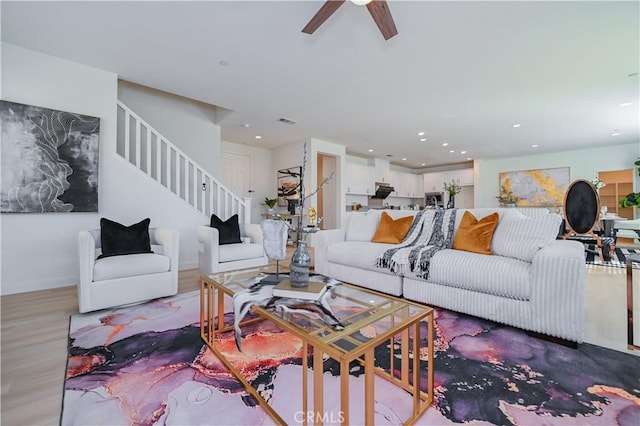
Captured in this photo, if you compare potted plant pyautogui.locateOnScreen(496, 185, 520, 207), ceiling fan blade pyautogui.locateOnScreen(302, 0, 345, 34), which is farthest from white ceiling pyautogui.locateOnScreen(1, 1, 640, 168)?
potted plant pyautogui.locateOnScreen(496, 185, 520, 207)

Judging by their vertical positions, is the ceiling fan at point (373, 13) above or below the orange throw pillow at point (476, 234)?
above

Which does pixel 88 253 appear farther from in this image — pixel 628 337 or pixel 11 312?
pixel 628 337

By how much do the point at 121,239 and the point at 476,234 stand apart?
3.37 metres

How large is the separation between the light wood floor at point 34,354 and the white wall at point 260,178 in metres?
4.35

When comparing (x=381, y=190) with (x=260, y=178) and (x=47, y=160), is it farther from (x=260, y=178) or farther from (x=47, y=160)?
(x=47, y=160)

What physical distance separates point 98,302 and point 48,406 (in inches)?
47.6

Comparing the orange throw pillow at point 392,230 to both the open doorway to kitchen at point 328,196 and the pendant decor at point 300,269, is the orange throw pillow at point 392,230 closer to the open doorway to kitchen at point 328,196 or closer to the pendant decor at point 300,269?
the pendant decor at point 300,269

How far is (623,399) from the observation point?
1.20 meters

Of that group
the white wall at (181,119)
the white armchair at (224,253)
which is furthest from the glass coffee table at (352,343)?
the white wall at (181,119)

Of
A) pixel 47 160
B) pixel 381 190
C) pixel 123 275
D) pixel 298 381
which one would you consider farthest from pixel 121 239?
pixel 381 190

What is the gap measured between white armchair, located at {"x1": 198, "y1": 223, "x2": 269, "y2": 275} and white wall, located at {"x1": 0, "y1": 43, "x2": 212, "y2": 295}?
0.98 meters

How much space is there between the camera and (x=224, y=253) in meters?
3.09

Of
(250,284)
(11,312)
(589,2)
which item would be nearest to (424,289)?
(250,284)

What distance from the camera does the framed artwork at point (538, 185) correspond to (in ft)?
24.1
